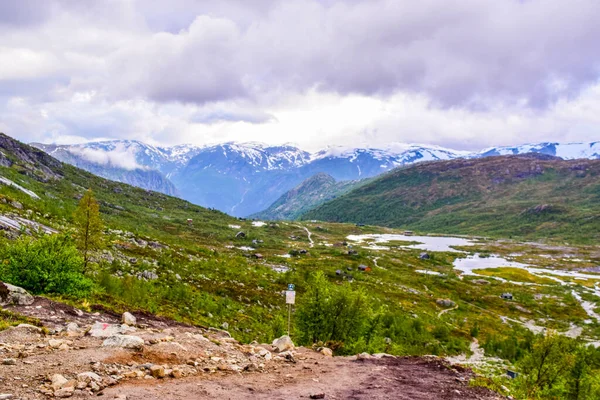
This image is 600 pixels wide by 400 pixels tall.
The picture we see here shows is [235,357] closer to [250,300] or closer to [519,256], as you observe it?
[250,300]

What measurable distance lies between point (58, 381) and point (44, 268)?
1410 cm

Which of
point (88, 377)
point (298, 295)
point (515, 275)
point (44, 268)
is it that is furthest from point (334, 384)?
point (515, 275)

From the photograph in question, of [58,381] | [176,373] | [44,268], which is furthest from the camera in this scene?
[44,268]

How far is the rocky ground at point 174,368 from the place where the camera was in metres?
10.7

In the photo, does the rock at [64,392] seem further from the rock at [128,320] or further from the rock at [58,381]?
the rock at [128,320]

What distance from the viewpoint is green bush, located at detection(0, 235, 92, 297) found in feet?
67.7

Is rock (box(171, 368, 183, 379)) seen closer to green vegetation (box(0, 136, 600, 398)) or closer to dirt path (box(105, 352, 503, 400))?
dirt path (box(105, 352, 503, 400))

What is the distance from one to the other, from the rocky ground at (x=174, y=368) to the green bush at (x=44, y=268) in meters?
2.97

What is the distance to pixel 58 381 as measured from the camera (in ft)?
33.2

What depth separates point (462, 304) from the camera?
97562 millimetres

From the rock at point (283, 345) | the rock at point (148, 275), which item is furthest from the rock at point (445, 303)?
the rock at point (283, 345)

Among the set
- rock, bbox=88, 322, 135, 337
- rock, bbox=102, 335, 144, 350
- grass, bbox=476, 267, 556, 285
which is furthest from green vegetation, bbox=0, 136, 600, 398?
rock, bbox=102, 335, 144, 350

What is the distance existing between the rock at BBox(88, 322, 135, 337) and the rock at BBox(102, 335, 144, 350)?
1.28m

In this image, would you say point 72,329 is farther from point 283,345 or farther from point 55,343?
point 283,345
